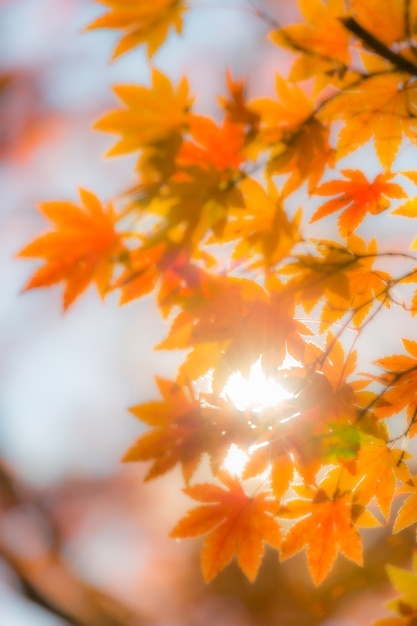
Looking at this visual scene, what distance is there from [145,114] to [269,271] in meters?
0.34

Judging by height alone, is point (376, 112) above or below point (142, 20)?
below

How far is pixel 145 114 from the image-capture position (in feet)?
2.44

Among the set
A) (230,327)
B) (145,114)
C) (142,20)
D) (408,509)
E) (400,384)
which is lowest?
(408,509)

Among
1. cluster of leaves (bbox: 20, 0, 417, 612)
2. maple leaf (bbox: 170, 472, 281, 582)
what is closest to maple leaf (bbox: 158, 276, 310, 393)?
cluster of leaves (bbox: 20, 0, 417, 612)

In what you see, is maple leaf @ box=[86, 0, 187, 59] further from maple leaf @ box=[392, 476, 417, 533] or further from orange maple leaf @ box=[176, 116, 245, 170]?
maple leaf @ box=[392, 476, 417, 533]

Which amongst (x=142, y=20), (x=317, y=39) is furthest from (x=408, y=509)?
(x=142, y=20)

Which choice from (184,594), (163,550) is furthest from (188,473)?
(184,594)

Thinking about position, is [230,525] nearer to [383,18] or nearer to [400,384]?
[400,384]

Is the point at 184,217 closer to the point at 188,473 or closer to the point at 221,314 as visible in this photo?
the point at 221,314

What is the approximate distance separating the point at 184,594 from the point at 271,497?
4.41 meters

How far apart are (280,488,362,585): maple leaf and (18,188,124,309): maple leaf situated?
610 mm

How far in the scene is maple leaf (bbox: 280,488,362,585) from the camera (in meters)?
0.96

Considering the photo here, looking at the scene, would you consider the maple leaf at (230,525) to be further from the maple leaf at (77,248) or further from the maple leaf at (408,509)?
the maple leaf at (77,248)

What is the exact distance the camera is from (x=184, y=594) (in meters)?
4.69
